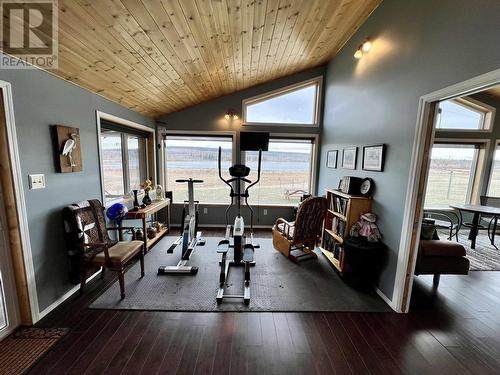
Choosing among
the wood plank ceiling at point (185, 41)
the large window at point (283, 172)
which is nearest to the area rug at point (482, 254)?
the large window at point (283, 172)

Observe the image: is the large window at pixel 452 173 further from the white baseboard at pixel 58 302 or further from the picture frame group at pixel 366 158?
the white baseboard at pixel 58 302

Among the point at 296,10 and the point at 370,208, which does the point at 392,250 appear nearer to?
the point at 370,208

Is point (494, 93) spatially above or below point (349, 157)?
above

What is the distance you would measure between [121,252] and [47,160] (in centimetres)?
120

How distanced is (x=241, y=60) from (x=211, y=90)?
3.48ft

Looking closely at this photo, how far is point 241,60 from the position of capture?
317 cm

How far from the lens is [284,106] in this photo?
4.66m

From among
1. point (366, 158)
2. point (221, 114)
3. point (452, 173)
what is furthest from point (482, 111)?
point (221, 114)

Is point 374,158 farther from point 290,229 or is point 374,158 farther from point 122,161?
point 122,161

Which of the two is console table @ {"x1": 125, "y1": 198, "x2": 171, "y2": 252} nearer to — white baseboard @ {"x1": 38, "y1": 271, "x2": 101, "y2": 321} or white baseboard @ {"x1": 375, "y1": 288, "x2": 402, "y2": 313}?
white baseboard @ {"x1": 38, "y1": 271, "x2": 101, "y2": 321}

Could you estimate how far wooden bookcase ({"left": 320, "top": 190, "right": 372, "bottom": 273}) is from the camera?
276 cm

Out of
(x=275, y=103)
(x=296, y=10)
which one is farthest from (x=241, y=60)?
(x=275, y=103)

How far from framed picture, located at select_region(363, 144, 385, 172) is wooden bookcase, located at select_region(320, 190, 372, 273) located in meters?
0.41

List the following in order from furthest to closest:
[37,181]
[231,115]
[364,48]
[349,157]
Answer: [231,115]
[349,157]
[364,48]
[37,181]
